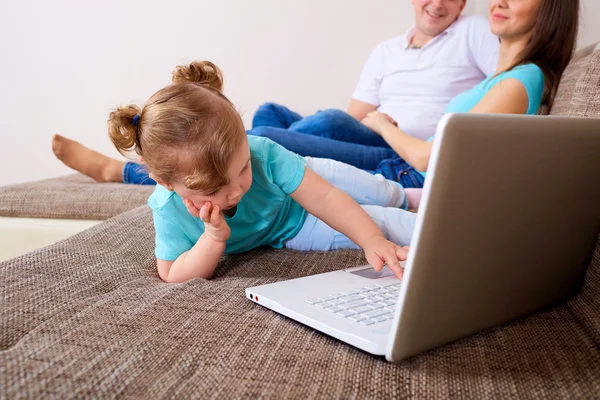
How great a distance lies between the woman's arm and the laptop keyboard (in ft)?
1.64

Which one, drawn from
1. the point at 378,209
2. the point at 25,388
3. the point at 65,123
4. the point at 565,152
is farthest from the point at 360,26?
the point at 25,388

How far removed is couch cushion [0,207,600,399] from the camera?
0.56 metres

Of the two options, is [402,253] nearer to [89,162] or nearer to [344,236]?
[344,236]

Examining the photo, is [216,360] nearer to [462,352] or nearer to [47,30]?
[462,352]

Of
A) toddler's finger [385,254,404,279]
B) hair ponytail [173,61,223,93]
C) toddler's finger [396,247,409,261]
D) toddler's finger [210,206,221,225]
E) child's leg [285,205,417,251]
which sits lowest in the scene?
child's leg [285,205,417,251]

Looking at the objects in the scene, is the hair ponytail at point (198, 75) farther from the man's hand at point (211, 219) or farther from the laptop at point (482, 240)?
the laptop at point (482, 240)

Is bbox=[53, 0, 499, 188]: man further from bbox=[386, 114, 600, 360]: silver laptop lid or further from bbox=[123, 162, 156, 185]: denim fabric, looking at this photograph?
bbox=[386, 114, 600, 360]: silver laptop lid

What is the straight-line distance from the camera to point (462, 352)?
2.14 ft

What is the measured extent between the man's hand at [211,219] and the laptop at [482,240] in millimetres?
190

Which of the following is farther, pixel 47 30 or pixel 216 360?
pixel 47 30

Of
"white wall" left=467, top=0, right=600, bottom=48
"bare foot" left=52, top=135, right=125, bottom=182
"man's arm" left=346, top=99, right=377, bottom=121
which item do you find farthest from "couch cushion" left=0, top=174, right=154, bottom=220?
"white wall" left=467, top=0, right=600, bottom=48

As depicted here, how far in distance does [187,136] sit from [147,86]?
1970mm

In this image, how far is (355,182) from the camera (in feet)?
4.55

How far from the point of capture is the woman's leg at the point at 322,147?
1.69m
